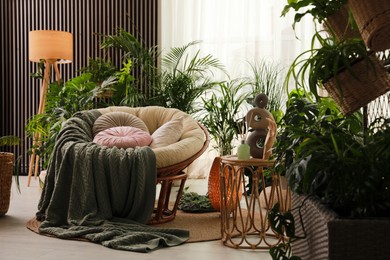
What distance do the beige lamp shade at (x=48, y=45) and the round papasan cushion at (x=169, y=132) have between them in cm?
184

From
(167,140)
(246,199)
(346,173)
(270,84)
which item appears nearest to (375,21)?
(346,173)

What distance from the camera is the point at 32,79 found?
7.55m

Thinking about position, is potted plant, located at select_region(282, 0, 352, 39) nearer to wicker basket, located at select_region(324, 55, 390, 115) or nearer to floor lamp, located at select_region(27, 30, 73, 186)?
wicker basket, located at select_region(324, 55, 390, 115)

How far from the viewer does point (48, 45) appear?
6121 millimetres

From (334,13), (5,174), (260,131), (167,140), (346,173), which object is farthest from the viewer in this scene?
(167,140)

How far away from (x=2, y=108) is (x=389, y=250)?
6.92 meters

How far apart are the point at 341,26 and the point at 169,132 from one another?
254 centimetres

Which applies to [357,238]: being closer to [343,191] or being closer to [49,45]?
[343,191]

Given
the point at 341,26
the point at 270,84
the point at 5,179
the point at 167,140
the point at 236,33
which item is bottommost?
the point at 5,179

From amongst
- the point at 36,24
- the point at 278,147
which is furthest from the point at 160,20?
the point at 278,147

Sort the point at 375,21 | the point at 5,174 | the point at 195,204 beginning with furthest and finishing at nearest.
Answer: the point at 195,204 → the point at 5,174 → the point at 375,21

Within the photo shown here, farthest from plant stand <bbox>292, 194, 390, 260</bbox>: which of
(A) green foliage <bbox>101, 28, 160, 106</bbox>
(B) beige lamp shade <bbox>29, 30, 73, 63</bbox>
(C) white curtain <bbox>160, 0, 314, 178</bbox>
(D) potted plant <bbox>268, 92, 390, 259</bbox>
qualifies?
(C) white curtain <bbox>160, 0, 314, 178</bbox>

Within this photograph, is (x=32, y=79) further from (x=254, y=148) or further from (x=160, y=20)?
(x=254, y=148)

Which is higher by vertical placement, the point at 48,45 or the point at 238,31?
the point at 238,31
